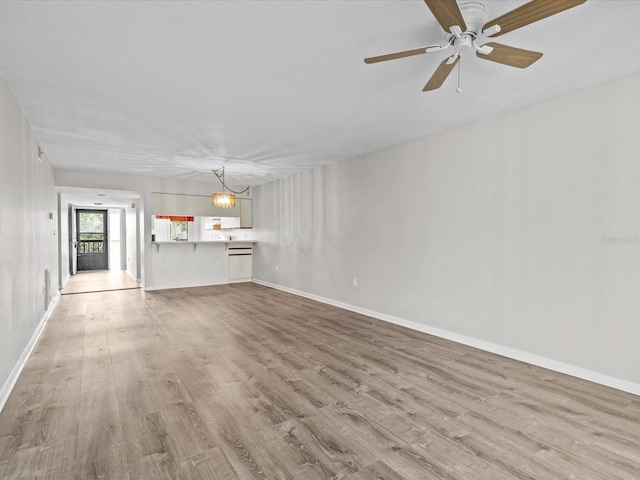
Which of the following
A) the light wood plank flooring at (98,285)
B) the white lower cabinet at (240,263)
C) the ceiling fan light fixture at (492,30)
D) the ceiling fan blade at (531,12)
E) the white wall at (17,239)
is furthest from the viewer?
the white lower cabinet at (240,263)

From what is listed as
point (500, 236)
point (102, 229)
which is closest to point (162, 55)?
point (500, 236)

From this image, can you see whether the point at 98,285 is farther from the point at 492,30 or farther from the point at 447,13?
the point at 492,30

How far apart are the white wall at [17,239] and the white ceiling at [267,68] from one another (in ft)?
0.99

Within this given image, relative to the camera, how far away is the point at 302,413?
2312 mm

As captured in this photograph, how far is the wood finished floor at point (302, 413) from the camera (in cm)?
179

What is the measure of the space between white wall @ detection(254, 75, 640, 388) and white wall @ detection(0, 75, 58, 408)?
3987 millimetres

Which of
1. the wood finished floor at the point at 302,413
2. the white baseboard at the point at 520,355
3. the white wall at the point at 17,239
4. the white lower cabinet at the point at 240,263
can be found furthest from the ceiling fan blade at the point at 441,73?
the white lower cabinet at the point at 240,263

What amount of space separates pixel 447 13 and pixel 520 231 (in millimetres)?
2358

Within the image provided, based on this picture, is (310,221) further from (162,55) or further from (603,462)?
(603,462)

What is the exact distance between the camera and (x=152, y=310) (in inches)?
213

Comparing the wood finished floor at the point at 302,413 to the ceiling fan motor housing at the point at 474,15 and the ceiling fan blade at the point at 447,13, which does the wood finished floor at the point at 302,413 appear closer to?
the ceiling fan blade at the point at 447,13

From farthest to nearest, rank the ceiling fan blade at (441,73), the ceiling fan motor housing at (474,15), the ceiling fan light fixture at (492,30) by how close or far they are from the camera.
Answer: the ceiling fan blade at (441,73), the ceiling fan motor housing at (474,15), the ceiling fan light fixture at (492,30)

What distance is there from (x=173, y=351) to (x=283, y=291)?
145 inches

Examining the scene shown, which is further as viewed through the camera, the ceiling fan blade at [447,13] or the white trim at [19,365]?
the white trim at [19,365]
